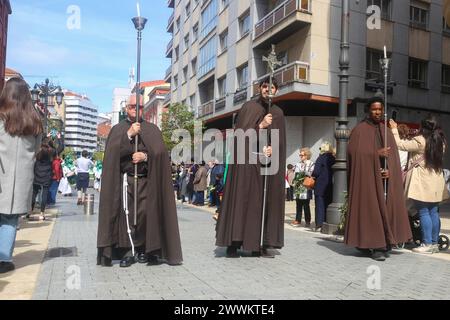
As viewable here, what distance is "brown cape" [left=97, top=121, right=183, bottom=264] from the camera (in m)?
5.91

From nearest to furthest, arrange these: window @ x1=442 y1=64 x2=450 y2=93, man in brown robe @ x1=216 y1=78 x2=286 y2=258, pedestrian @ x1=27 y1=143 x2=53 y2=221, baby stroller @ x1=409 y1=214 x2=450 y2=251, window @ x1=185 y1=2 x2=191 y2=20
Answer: man in brown robe @ x1=216 y1=78 x2=286 y2=258 < baby stroller @ x1=409 y1=214 x2=450 y2=251 < pedestrian @ x1=27 y1=143 x2=53 y2=221 < window @ x1=442 y1=64 x2=450 y2=93 < window @ x1=185 y1=2 x2=191 y2=20

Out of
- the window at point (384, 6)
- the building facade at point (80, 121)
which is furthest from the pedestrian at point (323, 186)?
the building facade at point (80, 121)

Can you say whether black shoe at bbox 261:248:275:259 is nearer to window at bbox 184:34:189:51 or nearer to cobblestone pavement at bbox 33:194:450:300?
cobblestone pavement at bbox 33:194:450:300

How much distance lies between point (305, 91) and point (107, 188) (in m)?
18.6

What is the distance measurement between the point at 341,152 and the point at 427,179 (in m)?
3.20

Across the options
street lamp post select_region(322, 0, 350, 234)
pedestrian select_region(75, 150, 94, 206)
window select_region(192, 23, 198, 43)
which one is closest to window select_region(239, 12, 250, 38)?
window select_region(192, 23, 198, 43)

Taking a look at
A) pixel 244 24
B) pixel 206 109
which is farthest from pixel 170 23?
pixel 244 24

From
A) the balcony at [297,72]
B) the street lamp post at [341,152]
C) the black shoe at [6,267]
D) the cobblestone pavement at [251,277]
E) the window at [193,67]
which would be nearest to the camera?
the cobblestone pavement at [251,277]

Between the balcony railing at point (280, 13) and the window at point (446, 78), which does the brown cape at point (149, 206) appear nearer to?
the balcony railing at point (280, 13)

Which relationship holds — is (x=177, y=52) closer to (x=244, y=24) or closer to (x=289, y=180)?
(x=244, y=24)

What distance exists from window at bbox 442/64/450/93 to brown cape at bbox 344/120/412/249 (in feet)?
74.9

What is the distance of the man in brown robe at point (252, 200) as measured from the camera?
6.74m

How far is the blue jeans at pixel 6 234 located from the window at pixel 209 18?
3447 centimetres

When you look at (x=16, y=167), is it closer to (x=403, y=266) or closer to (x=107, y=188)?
(x=107, y=188)
